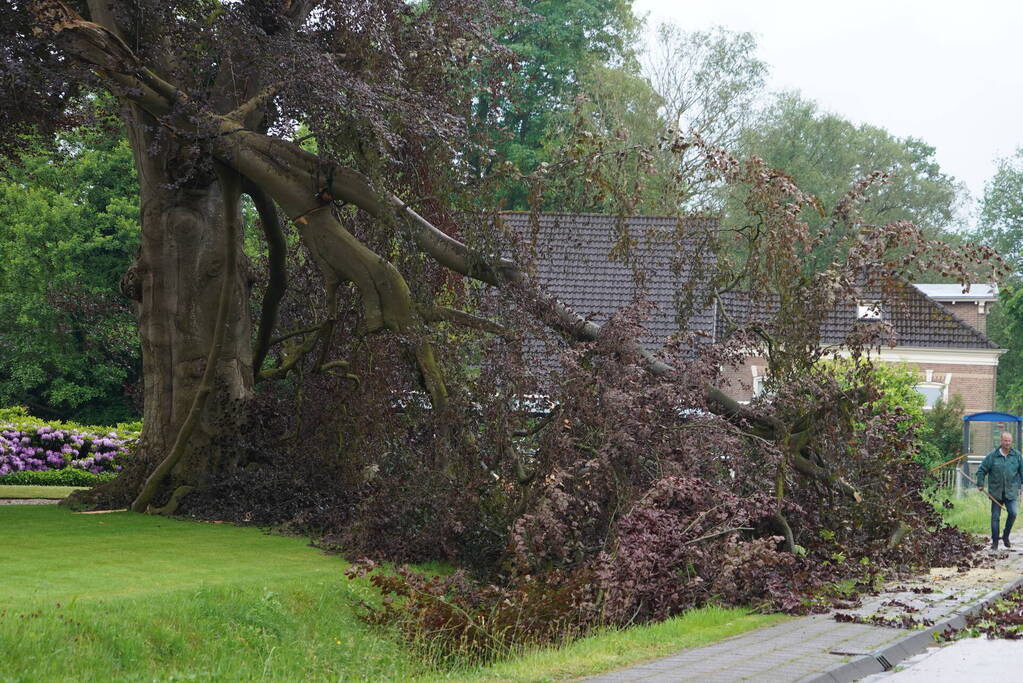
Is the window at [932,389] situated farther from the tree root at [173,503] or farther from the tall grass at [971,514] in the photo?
the tree root at [173,503]

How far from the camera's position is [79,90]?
15.6 m

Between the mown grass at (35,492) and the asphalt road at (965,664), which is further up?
the asphalt road at (965,664)

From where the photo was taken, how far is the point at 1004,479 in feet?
64.1

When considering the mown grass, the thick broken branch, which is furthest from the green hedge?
the thick broken branch

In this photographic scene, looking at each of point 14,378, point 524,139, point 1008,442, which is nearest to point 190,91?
point 1008,442

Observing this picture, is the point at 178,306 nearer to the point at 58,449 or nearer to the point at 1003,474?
the point at 58,449

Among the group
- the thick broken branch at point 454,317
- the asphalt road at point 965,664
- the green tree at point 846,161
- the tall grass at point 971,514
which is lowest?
the tall grass at point 971,514

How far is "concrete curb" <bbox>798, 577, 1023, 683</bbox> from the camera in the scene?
8176 mm

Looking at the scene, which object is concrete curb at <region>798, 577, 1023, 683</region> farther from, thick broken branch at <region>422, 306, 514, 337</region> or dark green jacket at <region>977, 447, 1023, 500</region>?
dark green jacket at <region>977, 447, 1023, 500</region>

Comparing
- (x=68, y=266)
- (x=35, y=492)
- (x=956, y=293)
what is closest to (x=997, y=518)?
(x=35, y=492)

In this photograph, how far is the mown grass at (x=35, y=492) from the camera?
19.9 m

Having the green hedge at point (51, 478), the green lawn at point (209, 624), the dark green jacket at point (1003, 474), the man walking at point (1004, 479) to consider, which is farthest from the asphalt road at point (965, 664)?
the green hedge at point (51, 478)

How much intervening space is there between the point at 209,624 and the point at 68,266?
25951 millimetres

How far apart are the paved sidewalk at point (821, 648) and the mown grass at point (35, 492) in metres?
12.9
